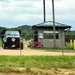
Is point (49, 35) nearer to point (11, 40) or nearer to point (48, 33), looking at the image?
point (48, 33)

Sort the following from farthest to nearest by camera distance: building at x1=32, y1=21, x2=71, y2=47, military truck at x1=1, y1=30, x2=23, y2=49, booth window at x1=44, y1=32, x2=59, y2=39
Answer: booth window at x1=44, y1=32, x2=59, y2=39 → building at x1=32, y1=21, x2=71, y2=47 → military truck at x1=1, y1=30, x2=23, y2=49

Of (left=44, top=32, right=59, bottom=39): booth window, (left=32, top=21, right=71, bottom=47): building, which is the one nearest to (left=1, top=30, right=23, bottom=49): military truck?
(left=32, top=21, right=71, bottom=47): building

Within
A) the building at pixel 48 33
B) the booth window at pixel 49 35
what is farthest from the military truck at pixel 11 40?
the booth window at pixel 49 35

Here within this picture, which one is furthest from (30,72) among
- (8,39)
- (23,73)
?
(8,39)

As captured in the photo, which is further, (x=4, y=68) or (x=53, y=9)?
(x=53, y=9)

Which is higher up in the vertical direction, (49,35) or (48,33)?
(48,33)

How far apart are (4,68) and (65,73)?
8.85 feet

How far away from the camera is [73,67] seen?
14977 millimetres

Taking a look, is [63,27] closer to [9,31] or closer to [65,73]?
[9,31]

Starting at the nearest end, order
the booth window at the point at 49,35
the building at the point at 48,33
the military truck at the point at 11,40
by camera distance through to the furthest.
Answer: the military truck at the point at 11,40
the building at the point at 48,33
the booth window at the point at 49,35

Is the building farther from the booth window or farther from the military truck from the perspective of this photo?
the military truck

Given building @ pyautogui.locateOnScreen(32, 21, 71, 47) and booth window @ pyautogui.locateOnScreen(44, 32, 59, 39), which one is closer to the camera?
building @ pyautogui.locateOnScreen(32, 21, 71, 47)

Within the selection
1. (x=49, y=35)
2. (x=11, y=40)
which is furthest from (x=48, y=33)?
(x=11, y=40)

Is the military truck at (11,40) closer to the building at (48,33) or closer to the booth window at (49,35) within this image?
the building at (48,33)
